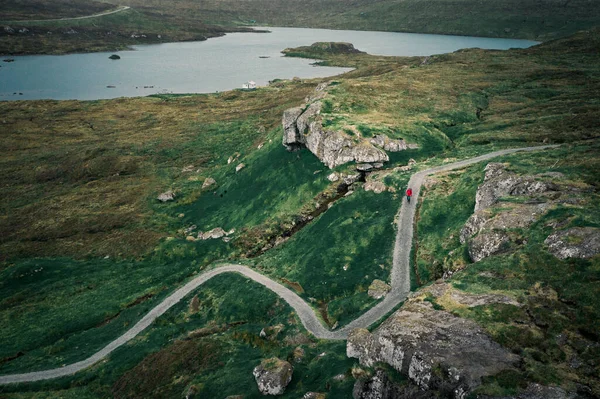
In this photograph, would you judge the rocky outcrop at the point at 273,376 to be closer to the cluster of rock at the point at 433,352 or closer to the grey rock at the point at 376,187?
the cluster of rock at the point at 433,352

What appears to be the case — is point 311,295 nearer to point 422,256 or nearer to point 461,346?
point 422,256

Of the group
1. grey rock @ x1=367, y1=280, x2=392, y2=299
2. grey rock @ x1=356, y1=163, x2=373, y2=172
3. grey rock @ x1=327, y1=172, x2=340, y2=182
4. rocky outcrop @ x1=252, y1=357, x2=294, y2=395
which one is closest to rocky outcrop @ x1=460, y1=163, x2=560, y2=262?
grey rock @ x1=367, y1=280, x2=392, y2=299

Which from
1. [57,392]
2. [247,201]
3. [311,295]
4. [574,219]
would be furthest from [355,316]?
[247,201]

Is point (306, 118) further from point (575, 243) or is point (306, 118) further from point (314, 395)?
point (314, 395)

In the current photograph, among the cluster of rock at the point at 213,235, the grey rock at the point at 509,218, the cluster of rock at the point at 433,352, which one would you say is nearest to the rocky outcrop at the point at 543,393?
the cluster of rock at the point at 433,352

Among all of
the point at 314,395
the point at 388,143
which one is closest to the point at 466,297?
the point at 314,395

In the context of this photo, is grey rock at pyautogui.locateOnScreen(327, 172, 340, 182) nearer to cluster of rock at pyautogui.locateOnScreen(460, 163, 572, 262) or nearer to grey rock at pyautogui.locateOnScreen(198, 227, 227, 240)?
grey rock at pyautogui.locateOnScreen(198, 227, 227, 240)
